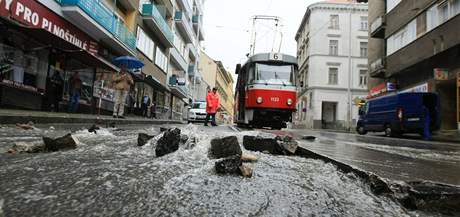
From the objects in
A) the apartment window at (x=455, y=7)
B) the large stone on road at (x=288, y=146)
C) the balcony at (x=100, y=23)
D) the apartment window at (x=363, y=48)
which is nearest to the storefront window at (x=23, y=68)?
the balcony at (x=100, y=23)

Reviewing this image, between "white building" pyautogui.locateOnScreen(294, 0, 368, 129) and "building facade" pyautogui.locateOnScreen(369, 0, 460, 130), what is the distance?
53.6ft

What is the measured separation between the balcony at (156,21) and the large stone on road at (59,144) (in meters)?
22.1

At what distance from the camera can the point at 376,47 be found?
3338 centimetres

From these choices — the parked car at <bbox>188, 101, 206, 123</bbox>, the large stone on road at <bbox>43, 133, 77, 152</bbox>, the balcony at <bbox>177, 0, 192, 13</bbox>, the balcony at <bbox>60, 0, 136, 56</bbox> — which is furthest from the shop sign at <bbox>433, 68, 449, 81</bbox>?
the balcony at <bbox>177, 0, 192, 13</bbox>

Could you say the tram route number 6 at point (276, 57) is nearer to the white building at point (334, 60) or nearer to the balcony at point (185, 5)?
the balcony at point (185, 5)

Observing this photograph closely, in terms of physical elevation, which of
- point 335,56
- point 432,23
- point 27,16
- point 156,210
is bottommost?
point 156,210

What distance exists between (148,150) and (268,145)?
1.65 meters

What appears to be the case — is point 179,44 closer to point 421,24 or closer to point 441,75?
point 421,24

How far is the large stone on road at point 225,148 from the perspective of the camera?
3896 millimetres

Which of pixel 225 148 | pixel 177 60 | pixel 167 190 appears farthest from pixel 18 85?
pixel 177 60

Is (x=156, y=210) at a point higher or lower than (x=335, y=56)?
lower

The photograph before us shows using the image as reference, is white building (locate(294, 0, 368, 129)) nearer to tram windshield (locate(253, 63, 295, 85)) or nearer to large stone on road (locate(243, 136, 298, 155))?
tram windshield (locate(253, 63, 295, 85))

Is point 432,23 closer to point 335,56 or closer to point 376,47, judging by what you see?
point 376,47

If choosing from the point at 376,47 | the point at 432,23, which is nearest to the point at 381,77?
the point at 376,47
